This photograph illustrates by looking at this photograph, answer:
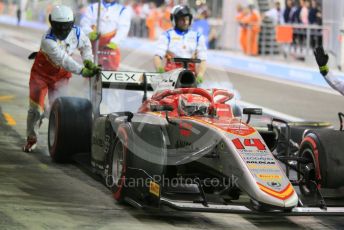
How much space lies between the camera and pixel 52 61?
11.0 metres

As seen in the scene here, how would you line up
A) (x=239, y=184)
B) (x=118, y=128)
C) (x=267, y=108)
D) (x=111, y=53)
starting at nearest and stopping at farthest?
(x=239, y=184) → (x=118, y=128) → (x=111, y=53) → (x=267, y=108)

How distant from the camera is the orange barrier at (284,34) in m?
24.0

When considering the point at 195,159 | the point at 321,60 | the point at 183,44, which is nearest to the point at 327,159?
the point at 195,159

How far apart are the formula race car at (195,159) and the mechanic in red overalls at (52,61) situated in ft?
5.55

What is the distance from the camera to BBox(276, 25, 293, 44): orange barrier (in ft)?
78.8

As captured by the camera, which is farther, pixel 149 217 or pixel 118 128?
pixel 118 128

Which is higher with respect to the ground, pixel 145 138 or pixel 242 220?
pixel 145 138

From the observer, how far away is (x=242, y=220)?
26.2 ft

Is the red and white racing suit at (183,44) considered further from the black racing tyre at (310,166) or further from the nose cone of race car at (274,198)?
the nose cone of race car at (274,198)

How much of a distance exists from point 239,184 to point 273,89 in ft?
45.0

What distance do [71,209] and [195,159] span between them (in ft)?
4.12

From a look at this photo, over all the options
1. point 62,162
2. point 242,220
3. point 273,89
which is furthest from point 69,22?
point 273,89

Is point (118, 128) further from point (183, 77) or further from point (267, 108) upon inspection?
point (267, 108)

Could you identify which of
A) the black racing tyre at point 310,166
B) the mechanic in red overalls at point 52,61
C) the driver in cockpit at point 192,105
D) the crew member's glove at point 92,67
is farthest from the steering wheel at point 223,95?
the mechanic in red overalls at point 52,61
